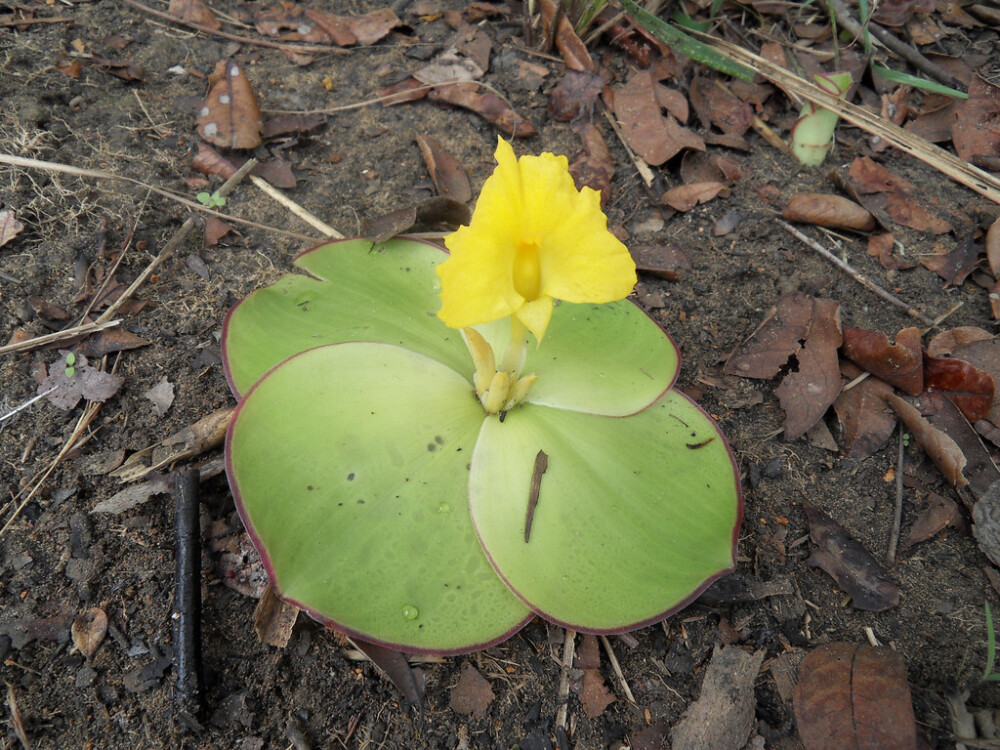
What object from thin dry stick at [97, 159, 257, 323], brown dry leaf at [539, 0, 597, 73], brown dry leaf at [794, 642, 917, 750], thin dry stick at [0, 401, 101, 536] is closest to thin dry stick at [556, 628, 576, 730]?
brown dry leaf at [794, 642, 917, 750]

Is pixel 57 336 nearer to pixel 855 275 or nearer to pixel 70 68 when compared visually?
pixel 70 68

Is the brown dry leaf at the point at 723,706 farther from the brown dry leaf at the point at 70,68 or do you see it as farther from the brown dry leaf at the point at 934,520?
the brown dry leaf at the point at 70,68

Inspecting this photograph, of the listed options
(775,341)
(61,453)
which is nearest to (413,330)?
(61,453)

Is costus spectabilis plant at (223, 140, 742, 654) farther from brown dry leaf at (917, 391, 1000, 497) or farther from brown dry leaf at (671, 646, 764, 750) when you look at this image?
brown dry leaf at (917, 391, 1000, 497)

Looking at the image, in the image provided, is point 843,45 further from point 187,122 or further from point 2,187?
point 2,187

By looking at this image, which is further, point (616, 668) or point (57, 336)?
point (57, 336)

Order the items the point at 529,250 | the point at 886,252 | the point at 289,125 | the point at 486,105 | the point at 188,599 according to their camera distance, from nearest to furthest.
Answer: the point at 529,250
the point at 188,599
the point at 886,252
the point at 289,125
the point at 486,105

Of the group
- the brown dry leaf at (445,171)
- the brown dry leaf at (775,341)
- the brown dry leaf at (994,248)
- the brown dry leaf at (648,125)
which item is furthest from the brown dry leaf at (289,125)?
the brown dry leaf at (994,248)
